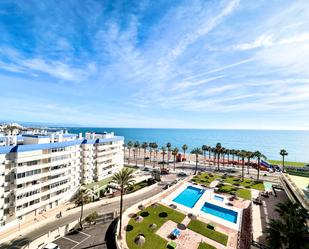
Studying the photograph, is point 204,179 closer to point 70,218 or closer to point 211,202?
point 211,202

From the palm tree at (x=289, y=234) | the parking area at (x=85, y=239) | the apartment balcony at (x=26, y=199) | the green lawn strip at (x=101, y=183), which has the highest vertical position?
the palm tree at (x=289, y=234)

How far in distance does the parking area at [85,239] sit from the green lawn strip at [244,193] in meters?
42.5

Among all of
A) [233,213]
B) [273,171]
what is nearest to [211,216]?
[233,213]

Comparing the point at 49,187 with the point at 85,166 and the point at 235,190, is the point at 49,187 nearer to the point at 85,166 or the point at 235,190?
the point at 85,166

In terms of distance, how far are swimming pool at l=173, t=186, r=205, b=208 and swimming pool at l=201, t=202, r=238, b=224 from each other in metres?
3.90

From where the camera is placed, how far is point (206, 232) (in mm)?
39094

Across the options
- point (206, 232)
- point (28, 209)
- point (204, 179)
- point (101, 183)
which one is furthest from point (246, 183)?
point (28, 209)

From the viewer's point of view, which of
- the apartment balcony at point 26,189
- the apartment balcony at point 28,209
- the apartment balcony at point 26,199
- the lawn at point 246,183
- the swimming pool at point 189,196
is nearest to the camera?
the apartment balcony at point 26,189

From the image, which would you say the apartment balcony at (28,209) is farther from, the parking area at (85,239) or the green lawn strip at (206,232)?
the green lawn strip at (206,232)


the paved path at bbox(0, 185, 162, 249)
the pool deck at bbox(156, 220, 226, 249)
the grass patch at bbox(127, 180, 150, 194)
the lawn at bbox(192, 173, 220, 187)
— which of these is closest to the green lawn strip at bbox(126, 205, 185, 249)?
the pool deck at bbox(156, 220, 226, 249)

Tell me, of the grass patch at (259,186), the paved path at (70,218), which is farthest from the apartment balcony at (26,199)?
the grass patch at (259,186)

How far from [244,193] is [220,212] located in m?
18.0

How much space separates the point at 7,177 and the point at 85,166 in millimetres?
26613

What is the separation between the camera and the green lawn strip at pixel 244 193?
59469mm
